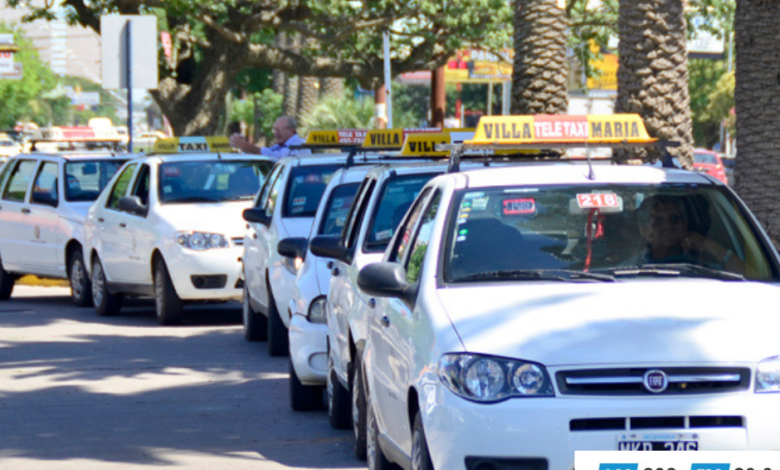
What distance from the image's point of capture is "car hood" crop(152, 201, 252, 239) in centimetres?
1367

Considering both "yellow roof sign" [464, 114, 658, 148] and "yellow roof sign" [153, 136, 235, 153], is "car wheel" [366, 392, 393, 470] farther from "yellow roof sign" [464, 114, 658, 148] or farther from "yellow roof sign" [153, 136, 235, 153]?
"yellow roof sign" [153, 136, 235, 153]

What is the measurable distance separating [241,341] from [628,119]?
6.45m

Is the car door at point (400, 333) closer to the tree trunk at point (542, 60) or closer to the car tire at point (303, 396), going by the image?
the car tire at point (303, 396)

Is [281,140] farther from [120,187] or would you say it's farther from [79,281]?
[79,281]

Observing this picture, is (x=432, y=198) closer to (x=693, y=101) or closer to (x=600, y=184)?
(x=600, y=184)

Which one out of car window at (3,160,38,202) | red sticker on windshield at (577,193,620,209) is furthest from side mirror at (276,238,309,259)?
car window at (3,160,38,202)

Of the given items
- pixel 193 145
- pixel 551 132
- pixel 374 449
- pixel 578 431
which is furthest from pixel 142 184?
pixel 578 431

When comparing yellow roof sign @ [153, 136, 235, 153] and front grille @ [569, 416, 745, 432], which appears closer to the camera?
front grille @ [569, 416, 745, 432]

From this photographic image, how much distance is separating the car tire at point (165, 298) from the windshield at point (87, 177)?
10.8ft

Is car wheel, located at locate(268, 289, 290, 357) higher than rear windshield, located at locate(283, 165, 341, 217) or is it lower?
lower

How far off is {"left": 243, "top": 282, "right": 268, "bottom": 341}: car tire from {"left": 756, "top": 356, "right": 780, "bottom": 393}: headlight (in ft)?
26.2

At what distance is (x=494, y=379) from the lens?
4859mm

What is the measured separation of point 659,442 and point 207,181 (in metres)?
10.3

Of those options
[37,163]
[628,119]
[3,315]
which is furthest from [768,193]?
[37,163]
